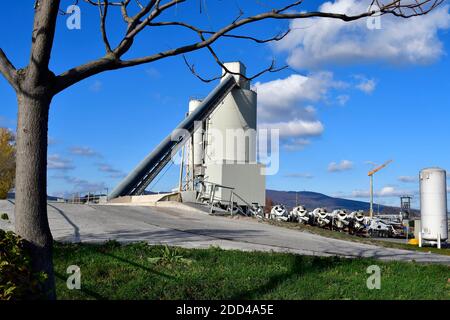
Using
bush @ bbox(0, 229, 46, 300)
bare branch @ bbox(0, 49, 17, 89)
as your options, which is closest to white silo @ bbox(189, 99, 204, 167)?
bare branch @ bbox(0, 49, 17, 89)

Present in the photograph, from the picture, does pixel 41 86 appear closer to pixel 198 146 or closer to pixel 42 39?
pixel 42 39

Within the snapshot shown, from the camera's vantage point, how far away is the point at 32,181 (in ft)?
20.1

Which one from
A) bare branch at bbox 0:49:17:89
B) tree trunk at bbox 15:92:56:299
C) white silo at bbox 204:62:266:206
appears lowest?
tree trunk at bbox 15:92:56:299

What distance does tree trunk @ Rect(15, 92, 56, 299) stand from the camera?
6102 mm

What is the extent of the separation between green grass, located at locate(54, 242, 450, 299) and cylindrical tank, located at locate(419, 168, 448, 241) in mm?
16042

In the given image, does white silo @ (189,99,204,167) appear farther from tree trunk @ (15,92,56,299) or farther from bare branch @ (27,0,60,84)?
tree trunk @ (15,92,56,299)

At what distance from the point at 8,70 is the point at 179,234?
24.3 ft

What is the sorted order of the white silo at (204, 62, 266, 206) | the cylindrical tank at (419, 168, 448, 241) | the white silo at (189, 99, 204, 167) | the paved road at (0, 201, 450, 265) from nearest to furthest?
the paved road at (0, 201, 450, 265) → the cylindrical tank at (419, 168, 448, 241) → the white silo at (204, 62, 266, 206) → the white silo at (189, 99, 204, 167)

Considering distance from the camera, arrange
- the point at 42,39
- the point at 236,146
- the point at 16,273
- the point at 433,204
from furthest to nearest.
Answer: the point at 236,146, the point at 433,204, the point at 42,39, the point at 16,273

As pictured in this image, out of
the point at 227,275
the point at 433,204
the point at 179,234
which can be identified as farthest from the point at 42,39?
the point at 433,204

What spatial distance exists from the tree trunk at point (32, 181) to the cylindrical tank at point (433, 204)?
22333 mm

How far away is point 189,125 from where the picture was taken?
136 ft

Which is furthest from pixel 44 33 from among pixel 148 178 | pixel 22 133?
pixel 148 178

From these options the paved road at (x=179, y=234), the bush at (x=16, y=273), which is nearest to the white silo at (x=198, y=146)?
the paved road at (x=179, y=234)
